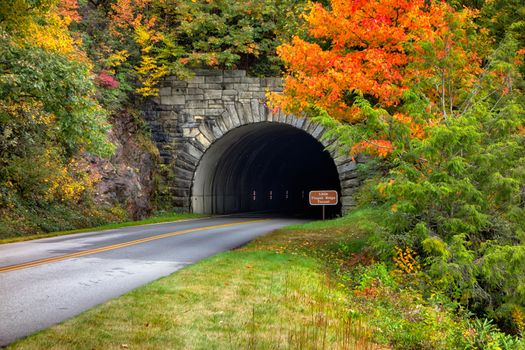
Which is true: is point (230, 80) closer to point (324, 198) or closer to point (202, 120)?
point (202, 120)

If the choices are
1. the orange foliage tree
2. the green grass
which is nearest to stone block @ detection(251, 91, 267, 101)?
the orange foliage tree

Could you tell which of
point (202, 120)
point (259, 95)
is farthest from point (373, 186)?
point (202, 120)

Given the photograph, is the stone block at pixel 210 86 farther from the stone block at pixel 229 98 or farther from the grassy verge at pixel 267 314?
the grassy verge at pixel 267 314

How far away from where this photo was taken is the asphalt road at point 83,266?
27.3 feet

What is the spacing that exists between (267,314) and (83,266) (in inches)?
232

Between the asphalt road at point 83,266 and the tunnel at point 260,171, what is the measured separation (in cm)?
1063

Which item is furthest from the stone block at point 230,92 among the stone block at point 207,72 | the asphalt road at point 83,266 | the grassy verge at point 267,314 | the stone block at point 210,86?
the grassy verge at point 267,314

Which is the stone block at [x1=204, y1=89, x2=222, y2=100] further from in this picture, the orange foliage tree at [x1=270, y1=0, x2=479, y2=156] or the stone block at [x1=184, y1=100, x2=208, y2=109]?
the orange foliage tree at [x1=270, y1=0, x2=479, y2=156]

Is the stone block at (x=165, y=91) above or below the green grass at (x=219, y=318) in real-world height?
above

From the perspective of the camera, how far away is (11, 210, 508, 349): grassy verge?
21.9 ft

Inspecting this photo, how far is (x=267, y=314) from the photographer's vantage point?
26.2 ft

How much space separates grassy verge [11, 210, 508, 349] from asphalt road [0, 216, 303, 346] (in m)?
0.68

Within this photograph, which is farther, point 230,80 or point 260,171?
point 260,171

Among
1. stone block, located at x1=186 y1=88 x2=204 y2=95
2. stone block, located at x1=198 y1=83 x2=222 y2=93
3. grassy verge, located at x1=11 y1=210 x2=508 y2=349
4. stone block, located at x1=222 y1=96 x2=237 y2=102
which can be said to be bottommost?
grassy verge, located at x1=11 y1=210 x2=508 y2=349
